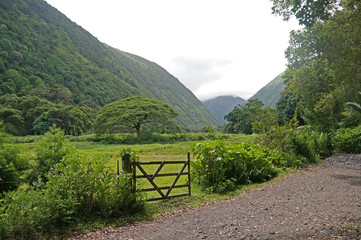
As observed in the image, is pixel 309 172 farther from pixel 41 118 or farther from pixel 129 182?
pixel 41 118

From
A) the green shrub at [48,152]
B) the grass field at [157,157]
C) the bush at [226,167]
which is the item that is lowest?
the grass field at [157,157]

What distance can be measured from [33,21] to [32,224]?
14198cm

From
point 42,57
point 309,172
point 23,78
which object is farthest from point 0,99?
point 309,172

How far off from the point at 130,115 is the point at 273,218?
34657 mm

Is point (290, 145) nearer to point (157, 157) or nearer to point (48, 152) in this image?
point (157, 157)

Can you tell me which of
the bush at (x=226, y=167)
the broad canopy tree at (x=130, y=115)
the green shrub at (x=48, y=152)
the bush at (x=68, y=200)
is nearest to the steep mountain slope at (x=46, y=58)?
the broad canopy tree at (x=130, y=115)

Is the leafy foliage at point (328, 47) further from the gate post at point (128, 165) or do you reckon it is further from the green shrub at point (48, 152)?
the green shrub at point (48, 152)

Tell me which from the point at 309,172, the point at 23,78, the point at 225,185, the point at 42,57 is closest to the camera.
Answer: the point at 225,185

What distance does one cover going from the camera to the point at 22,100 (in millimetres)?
51938

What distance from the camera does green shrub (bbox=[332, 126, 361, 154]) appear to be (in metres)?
14.8

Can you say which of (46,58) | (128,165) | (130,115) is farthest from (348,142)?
(46,58)

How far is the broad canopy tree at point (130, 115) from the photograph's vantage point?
38.6m

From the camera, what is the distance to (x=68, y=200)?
5770 mm

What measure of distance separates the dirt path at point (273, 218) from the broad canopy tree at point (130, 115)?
106ft
